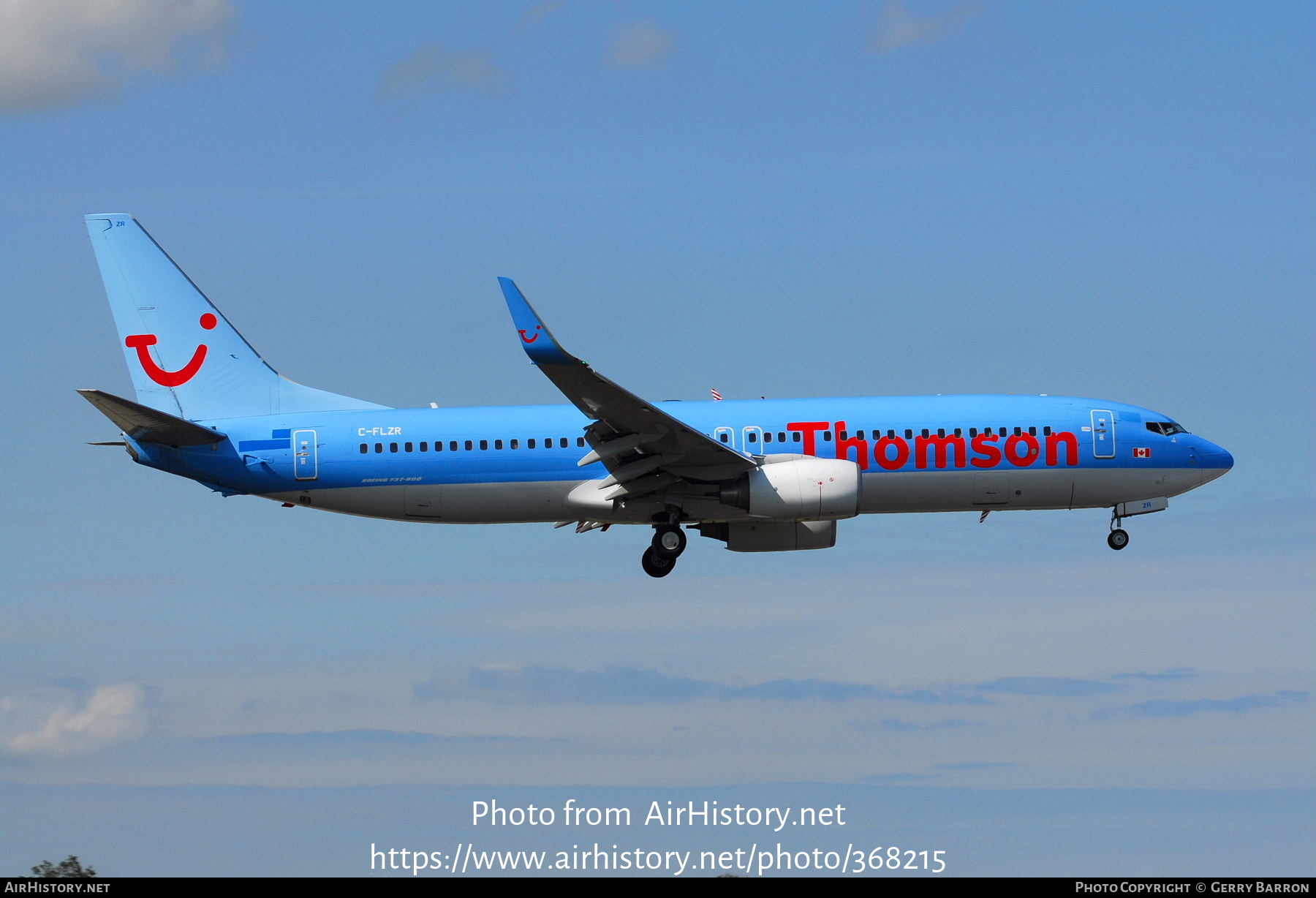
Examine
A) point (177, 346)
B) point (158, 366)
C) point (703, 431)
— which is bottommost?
point (703, 431)

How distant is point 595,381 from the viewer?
126 feet

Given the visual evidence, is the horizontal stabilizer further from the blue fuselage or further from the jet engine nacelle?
the jet engine nacelle

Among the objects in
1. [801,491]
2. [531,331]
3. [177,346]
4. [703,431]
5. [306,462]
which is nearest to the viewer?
[531,331]

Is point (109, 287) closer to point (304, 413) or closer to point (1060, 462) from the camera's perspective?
point (304, 413)

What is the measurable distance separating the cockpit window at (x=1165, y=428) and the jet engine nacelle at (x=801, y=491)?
9.42 meters

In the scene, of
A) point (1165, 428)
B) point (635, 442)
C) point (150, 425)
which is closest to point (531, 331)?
point (635, 442)

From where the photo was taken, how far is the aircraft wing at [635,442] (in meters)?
38.6

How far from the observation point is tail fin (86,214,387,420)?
44.9 metres

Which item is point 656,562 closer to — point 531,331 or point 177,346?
point 531,331

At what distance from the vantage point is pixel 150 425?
42094mm

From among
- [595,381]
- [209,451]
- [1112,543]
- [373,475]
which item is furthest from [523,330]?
[1112,543]

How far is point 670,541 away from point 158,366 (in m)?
16.1

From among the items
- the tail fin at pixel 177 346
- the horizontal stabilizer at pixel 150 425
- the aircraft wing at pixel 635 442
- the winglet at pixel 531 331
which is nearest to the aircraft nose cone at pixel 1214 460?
the aircraft wing at pixel 635 442

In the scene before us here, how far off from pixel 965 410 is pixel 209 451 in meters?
21.1
